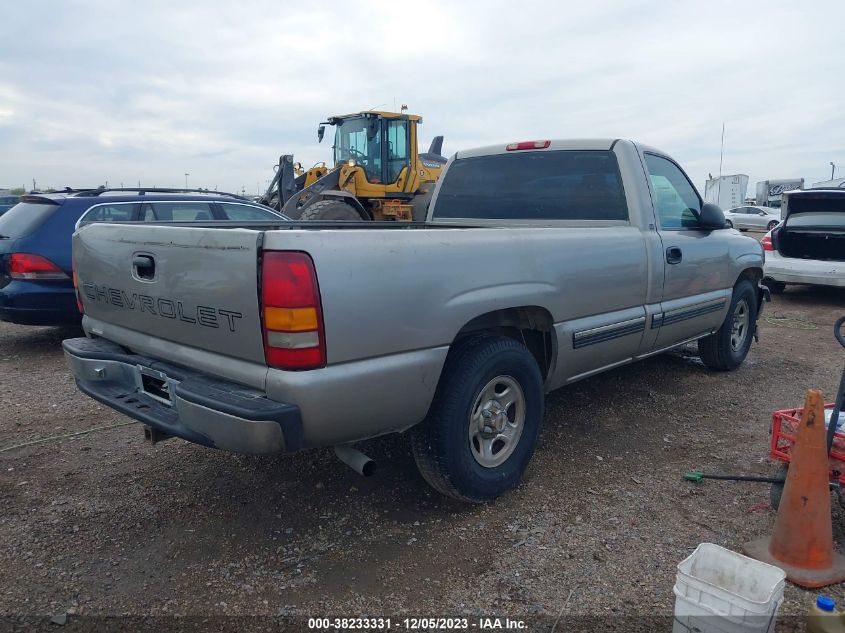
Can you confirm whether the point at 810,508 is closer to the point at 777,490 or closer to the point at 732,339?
the point at 777,490

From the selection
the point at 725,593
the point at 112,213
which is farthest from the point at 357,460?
the point at 112,213

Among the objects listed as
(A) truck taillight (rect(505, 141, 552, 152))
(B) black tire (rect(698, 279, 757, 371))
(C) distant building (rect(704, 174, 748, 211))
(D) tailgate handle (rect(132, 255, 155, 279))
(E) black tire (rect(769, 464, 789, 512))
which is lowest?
(E) black tire (rect(769, 464, 789, 512))

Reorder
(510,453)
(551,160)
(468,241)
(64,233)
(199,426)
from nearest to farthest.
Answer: (199,426), (468,241), (510,453), (551,160), (64,233)

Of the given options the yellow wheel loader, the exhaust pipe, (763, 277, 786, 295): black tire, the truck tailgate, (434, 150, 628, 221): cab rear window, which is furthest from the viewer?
Answer: the yellow wheel loader

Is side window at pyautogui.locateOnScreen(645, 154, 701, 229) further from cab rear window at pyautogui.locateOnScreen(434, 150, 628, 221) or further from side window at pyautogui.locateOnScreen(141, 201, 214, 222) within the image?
side window at pyautogui.locateOnScreen(141, 201, 214, 222)

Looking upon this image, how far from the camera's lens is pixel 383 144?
1427 cm

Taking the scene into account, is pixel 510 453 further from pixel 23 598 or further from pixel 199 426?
pixel 23 598

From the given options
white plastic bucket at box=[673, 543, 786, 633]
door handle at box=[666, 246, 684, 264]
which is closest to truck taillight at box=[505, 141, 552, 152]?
door handle at box=[666, 246, 684, 264]

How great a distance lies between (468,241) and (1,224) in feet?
18.2

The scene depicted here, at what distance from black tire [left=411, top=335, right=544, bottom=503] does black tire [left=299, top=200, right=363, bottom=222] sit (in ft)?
30.7

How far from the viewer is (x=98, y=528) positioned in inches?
121

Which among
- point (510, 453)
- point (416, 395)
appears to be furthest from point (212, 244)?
point (510, 453)

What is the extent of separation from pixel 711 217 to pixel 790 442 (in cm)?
202

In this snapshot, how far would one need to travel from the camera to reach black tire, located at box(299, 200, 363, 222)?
39.5 feet
